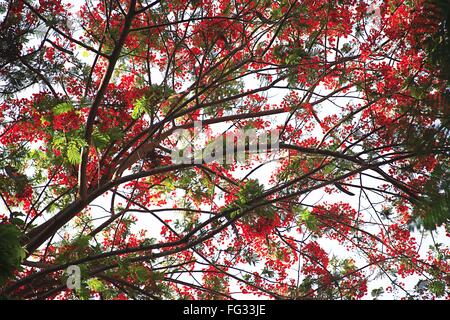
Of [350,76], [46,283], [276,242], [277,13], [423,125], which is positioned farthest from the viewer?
[276,242]

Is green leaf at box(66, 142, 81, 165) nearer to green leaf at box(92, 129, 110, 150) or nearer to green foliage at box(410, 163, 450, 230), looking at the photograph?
green leaf at box(92, 129, 110, 150)

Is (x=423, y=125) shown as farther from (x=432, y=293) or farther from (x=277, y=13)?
(x=432, y=293)

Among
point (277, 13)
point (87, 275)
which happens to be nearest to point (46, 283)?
point (87, 275)

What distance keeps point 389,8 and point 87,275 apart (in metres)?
3.63

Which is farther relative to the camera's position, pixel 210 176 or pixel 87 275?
pixel 210 176

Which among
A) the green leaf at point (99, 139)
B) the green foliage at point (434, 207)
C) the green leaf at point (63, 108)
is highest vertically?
the green leaf at point (63, 108)

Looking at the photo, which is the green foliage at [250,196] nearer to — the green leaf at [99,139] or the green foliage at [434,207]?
the green leaf at [99,139]

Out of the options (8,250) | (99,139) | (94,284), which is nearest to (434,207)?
(8,250)

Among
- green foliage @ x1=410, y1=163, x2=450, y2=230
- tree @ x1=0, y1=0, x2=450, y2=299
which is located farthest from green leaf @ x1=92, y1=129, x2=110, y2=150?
green foliage @ x1=410, y1=163, x2=450, y2=230

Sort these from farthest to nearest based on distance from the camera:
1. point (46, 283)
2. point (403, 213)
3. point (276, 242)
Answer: point (276, 242) < point (403, 213) < point (46, 283)

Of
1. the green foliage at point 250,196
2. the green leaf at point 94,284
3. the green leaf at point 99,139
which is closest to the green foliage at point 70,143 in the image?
the green leaf at point 99,139

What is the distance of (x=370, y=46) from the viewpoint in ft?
15.8

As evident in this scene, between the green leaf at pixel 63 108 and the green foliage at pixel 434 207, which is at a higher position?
the green leaf at pixel 63 108

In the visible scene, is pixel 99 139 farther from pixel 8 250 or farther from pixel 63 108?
pixel 8 250
